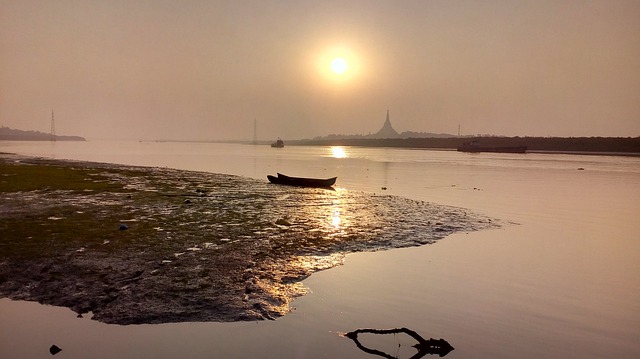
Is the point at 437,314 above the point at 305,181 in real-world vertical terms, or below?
below

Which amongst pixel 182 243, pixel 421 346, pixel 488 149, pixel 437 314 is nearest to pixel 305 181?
pixel 182 243

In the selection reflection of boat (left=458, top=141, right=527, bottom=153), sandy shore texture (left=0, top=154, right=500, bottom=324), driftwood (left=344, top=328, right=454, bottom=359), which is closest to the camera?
driftwood (left=344, top=328, right=454, bottom=359)

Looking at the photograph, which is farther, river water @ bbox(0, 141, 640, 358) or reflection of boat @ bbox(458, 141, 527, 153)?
reflection of boat @ bbox(458, 141, 527, 153)

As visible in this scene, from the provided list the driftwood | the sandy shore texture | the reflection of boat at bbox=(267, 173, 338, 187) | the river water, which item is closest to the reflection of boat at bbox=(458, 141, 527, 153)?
the reflection of boat at bbox=(267, 173, 338, 187)

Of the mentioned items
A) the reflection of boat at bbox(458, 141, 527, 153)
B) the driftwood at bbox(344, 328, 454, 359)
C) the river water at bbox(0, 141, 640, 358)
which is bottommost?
the river water at bbox(0, 141, 640, 358)

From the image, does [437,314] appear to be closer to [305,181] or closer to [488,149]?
[305,181]

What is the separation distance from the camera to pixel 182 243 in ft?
51.2

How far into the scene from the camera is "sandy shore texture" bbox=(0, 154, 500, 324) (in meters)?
10.6

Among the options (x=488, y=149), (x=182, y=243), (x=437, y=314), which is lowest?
(x=437, y=314)

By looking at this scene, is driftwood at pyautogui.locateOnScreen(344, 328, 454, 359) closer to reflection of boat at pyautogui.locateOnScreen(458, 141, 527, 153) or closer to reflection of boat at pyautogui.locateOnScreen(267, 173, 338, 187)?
reflection of boat at pyautogui.locateOnScreen(267, 173, 338, 187)

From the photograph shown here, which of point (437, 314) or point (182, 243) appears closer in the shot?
point (437, 314)

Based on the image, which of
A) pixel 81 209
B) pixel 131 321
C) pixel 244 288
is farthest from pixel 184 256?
pixel 81 209

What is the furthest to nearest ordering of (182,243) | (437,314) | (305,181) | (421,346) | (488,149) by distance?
(488,149) → (305,181) → (182,243) → (437,314) → (421,346)

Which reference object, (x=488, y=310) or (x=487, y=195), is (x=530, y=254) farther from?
(x=487, y=195)
